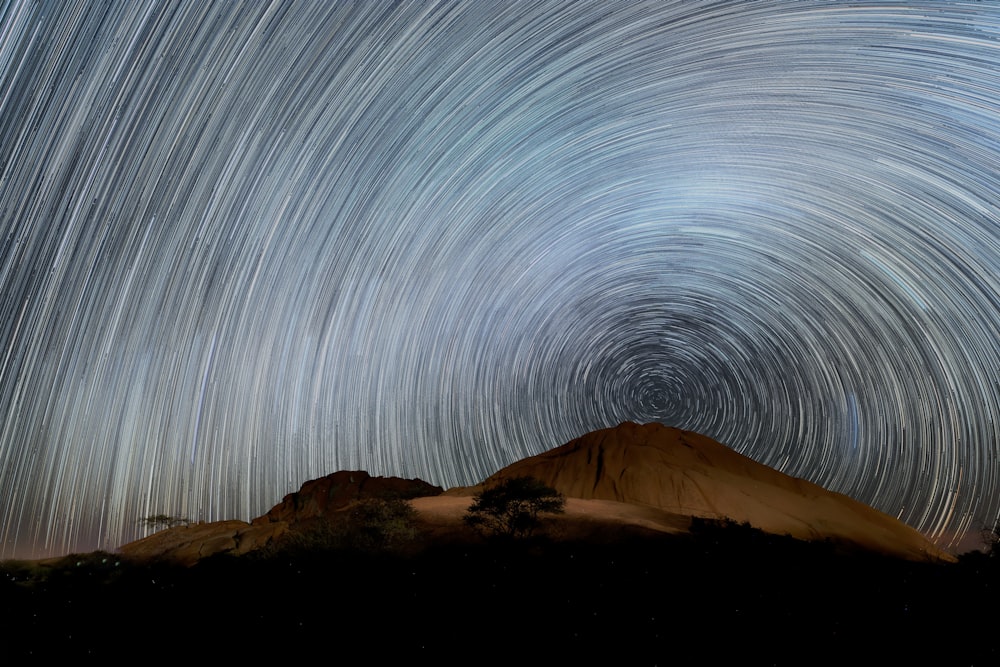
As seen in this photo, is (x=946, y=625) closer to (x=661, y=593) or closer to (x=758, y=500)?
(x=661, y=593)

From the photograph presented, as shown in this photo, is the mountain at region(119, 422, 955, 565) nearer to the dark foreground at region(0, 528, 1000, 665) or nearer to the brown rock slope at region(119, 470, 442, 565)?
the brown rock slope at region(119, 470, 442, 565)

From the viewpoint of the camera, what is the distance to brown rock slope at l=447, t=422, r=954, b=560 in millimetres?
30391

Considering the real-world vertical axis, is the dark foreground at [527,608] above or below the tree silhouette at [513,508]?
below

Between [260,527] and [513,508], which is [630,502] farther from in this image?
[260,527]

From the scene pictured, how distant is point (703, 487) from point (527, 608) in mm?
23433

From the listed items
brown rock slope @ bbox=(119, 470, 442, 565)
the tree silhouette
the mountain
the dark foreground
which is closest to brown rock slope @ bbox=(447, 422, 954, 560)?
the mountain

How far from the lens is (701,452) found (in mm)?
44781

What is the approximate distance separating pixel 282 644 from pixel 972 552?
22487mm

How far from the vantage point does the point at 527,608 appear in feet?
50.2

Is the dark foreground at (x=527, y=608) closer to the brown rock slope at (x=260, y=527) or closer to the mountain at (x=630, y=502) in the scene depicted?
the brown rock slope at (x=260, y=527)

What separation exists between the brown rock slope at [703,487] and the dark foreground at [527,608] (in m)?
9.50

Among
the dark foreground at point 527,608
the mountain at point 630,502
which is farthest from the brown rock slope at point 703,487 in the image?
the dark foreground at point 527,608

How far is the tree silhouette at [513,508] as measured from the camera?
22328mm

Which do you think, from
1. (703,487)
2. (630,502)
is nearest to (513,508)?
(630,502)
